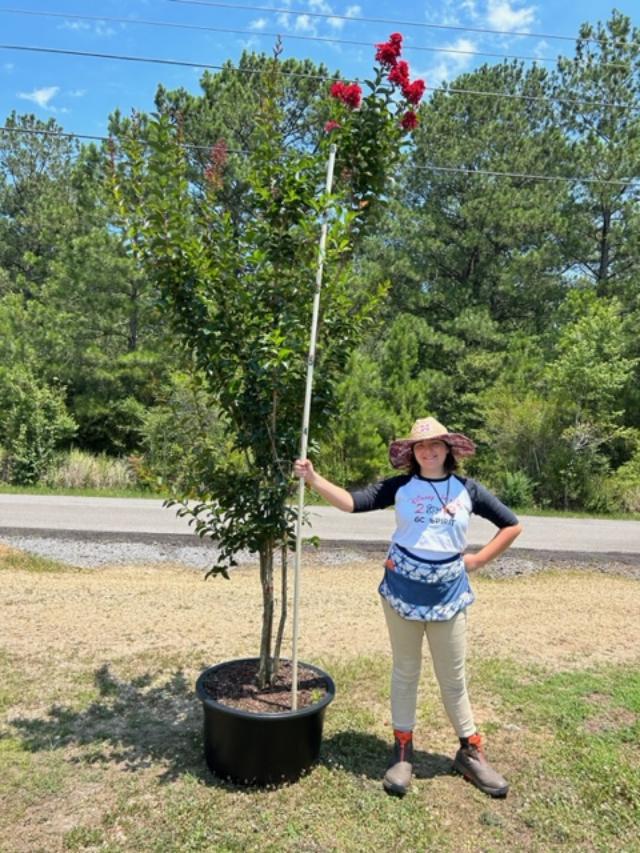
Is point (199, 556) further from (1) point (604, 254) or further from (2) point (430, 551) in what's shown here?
(1) point (604, 254)

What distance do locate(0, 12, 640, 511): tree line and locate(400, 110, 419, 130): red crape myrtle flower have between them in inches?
500

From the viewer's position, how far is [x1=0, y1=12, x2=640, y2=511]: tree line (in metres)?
17.3

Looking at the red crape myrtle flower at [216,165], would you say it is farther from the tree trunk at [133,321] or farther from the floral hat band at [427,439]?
the tree trunk at [133,321]

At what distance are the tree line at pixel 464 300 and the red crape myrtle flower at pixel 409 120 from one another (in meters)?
→ 12.7

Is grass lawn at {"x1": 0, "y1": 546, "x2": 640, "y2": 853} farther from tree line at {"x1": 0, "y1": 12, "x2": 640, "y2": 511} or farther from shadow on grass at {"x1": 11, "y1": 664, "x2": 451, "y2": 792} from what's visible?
tree line at {"x1": 0, "y1": 12, "x2": 640, "y2": 511}

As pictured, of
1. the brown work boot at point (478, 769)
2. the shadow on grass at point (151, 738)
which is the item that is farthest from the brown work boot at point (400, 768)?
the brown work boot at point (478, 769)

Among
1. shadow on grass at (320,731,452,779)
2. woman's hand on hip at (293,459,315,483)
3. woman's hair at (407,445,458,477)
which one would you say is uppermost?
woman's hair at (407,445,458,477)

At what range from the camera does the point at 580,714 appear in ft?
13.1

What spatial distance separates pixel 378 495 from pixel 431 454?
34 cm

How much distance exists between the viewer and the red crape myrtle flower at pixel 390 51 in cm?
316

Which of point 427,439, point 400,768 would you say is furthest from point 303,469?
point 400,768

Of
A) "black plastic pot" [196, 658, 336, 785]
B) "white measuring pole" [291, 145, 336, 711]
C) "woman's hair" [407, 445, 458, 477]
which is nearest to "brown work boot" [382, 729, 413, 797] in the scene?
"black plastic pot" [196, 658, 336, 785]

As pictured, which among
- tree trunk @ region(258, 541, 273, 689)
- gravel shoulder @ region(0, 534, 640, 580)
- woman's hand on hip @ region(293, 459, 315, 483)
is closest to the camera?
woman's hand on hip @ region(293, 459, 315, 483)

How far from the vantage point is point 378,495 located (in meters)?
3.29
